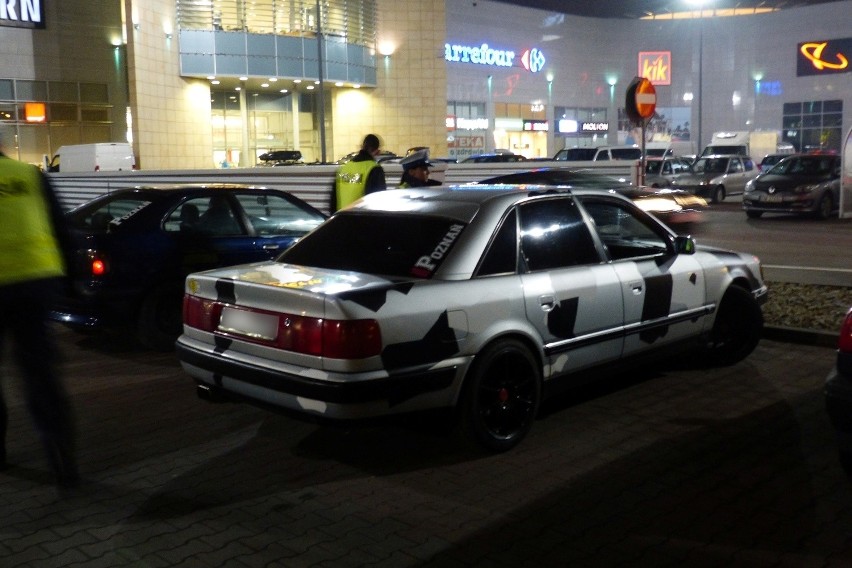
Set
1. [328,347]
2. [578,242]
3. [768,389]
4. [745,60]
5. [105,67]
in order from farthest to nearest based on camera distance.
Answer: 1. [745,60]
2. [105,67]
3. [768,389]
4. [578,242]
5. [328,347]

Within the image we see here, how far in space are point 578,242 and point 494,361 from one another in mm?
1223

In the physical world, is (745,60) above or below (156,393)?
above

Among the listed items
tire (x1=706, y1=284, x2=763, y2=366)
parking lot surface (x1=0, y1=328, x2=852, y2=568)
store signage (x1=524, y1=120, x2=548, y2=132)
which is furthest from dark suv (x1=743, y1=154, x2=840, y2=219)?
store signage (x1=524, y1=120, x2=548, y2=132)

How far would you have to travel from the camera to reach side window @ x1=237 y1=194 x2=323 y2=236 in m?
8.95

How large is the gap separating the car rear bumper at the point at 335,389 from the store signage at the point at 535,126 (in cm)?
5502

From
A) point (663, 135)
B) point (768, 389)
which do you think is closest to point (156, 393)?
point (768, 389)

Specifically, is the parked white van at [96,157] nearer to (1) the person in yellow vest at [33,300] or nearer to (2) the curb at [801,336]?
(2) the curb at [801,336]

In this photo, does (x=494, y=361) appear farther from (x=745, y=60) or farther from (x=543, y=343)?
(x=745, y=60)

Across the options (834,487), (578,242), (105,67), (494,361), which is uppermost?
(105,67)

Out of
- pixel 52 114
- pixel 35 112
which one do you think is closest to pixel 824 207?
pixel 35 112

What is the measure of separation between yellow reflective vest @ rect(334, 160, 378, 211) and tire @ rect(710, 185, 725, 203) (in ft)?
74.6

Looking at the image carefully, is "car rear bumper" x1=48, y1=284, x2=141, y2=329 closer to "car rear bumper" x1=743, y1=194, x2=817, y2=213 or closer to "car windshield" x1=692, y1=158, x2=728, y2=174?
"car rear bumper" x1=743, y1=194, x2=817, y2=213

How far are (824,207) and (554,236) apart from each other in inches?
731

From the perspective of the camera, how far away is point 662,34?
6712cm
